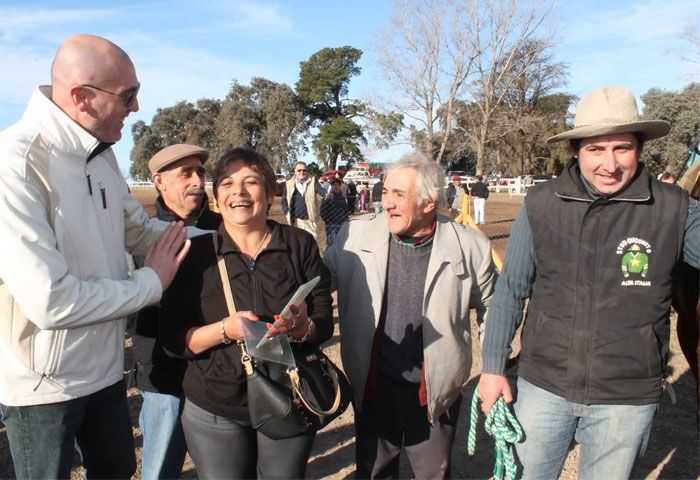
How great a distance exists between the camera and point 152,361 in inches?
91.2

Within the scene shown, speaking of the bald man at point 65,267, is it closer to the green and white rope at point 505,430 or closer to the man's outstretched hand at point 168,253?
the man's outstretched hand at point 168,253

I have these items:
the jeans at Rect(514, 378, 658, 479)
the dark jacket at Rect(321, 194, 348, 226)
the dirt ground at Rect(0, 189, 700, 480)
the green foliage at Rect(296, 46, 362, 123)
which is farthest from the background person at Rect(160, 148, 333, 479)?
the green foliage at Rect(296, 46, 362, 123)

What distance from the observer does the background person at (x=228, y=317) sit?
1982 millimetres

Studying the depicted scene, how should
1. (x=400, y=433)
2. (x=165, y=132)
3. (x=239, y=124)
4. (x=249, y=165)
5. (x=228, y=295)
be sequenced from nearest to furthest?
(x=228, y=295) → (x=249, y=165) → (x=400, y=433) → (x=239, y=124) → (x=165, y=132)

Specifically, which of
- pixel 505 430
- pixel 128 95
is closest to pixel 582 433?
pixel 505 430

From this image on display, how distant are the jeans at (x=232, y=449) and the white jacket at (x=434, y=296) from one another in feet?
1.76

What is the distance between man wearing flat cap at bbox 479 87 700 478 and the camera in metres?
1.79

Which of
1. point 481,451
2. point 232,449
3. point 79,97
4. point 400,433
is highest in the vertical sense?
point 79,97

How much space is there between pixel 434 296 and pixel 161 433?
146 centimetres

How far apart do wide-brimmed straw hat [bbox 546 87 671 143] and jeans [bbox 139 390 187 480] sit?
210 cm

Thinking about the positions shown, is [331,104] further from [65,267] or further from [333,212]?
[65,267]

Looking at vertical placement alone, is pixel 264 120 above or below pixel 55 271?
above

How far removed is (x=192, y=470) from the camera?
333 centimetres

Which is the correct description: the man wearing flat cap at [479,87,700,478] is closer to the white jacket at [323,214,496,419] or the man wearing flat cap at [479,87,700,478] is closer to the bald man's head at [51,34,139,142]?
the white jacket at [323,214,496,419]
